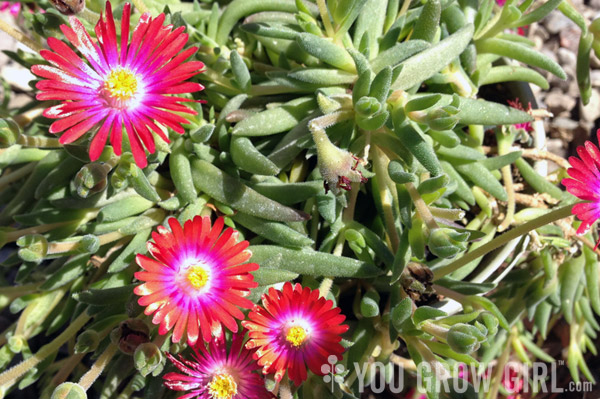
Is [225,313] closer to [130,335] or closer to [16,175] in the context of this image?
[130,335]

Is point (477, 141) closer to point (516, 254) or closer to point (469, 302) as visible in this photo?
point (516, 254)

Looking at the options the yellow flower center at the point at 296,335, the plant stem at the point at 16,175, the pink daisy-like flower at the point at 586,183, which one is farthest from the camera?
the plant stem at the point at 16,175

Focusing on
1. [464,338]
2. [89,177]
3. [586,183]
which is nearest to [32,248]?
[89,177]

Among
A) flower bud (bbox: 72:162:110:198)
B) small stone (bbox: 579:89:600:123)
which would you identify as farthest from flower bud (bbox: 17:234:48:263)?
small stone (bbox: 579:89:600:123)

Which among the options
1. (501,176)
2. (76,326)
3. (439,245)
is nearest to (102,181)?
(76,326)

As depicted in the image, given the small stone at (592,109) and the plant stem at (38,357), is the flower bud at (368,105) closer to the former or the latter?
the plant stem at (38,357)

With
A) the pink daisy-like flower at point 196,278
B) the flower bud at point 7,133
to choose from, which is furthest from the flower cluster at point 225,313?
the flower bud at point 7,133

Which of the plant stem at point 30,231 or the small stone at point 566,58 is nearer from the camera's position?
the plant stem at point 30,231
